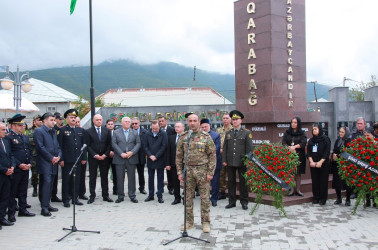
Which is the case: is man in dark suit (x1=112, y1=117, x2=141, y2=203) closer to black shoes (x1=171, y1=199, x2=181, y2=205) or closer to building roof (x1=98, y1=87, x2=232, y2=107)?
black shoes (x1=171, y1=199, x2=181, y2=205)

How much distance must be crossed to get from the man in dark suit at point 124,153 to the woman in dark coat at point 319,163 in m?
3.72

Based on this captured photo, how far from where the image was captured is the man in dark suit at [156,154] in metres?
7.27

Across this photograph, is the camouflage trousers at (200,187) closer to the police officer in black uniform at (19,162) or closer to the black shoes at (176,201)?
the black shoes at (176,201)

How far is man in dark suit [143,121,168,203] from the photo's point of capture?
727cm

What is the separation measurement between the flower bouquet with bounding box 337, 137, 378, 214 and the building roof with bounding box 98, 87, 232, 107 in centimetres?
3657

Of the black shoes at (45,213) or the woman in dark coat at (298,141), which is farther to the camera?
the woman in dark coat at (298,141)

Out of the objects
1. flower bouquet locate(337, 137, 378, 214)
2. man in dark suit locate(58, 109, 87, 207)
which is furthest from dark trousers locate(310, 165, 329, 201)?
man in dark suit locate(58, 109, 87, 207)

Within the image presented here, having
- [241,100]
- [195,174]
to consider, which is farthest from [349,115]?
[195,174]

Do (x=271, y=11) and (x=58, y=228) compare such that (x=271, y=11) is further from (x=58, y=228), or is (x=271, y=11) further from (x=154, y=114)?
(x=154, y=114)

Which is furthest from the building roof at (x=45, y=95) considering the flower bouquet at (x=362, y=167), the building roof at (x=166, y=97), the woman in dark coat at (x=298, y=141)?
the flower bouquet at (x=362, y=167)

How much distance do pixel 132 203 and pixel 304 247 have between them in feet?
12.8

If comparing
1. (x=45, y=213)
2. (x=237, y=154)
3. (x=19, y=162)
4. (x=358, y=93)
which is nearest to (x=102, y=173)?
(x=45, y=213)

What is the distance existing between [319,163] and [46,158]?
5.23 m

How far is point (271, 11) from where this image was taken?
8250 millimetres
